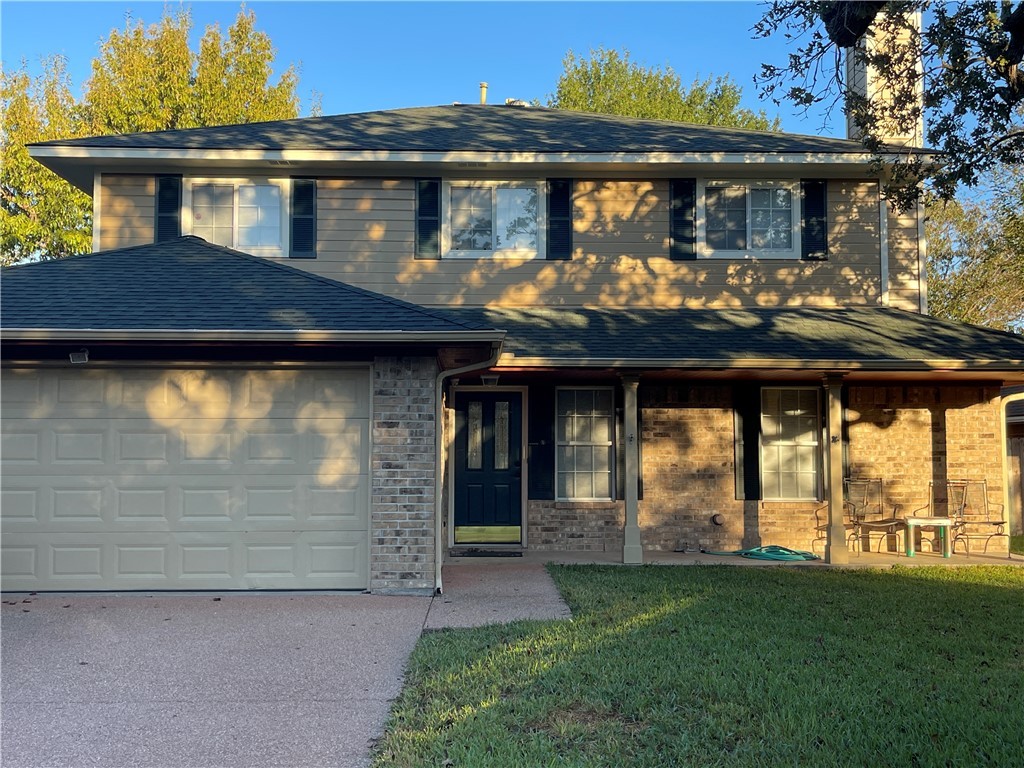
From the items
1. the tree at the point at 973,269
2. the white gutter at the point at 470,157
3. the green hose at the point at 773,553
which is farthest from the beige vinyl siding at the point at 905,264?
the tree at the point at 973,269

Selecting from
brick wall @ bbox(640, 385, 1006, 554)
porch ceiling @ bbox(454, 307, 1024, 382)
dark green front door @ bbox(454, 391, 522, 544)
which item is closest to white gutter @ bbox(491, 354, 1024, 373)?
porch ceiling @ bbox(454, 307, 1024, 382)

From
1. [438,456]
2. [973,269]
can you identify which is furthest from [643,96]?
[438,456]

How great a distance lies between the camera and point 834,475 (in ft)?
33.9

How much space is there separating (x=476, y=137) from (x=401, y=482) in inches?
250

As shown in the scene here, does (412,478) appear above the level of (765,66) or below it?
below

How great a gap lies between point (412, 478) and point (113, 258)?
4348mm

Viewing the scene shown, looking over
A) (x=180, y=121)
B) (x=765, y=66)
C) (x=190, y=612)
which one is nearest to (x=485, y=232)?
(x=765, y=66)

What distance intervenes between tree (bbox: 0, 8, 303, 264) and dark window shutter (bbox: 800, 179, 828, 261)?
1649cm

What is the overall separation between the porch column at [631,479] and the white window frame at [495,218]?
2.62 meters

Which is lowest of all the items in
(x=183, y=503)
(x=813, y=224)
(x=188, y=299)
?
(x=183, y=503)

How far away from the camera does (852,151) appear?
11594mm

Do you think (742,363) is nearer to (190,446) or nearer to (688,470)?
(688,470)

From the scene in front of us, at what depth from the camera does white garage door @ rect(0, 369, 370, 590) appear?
8180mm

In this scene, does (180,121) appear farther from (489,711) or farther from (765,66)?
(489,711)
